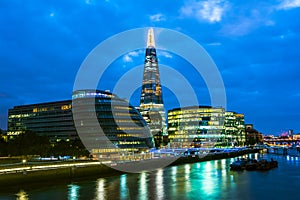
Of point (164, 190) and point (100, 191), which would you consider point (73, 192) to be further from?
point (164, 190)

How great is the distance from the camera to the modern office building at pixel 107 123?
11323 cm

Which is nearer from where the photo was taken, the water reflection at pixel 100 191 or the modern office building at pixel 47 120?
the water reflection at pixel 100 191

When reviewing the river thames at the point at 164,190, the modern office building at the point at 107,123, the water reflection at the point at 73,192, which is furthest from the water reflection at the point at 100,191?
the modern office building at the point at 107,123

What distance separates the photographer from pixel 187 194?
37.4 metres

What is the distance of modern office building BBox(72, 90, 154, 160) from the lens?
113m

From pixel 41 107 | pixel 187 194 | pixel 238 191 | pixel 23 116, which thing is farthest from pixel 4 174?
pixel 23 116

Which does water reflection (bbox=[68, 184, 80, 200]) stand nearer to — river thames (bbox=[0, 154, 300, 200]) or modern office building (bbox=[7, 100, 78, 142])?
river thames (bbox=[0, 154, 300, 200])

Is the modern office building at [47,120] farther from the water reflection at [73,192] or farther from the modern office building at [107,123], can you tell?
the water reflection at [73,192]

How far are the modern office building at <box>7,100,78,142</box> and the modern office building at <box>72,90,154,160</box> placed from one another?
62.2 feet

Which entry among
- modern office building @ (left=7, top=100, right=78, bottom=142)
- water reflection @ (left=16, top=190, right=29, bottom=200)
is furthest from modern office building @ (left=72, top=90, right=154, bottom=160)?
water reflection @ (left=16, top=190, right=29, bottom=200)

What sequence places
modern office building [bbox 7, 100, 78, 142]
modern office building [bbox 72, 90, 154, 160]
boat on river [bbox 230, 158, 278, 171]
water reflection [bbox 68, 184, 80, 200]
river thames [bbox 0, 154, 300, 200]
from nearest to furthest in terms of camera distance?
water reflection [bbox 68, 184, 80, 200] < river thames [bbox 0, 154, 300, 200] < boat on river [bbox 230, 158, 278, 171] < modern office building [bbox 72, 90, 154, 160] < modern office building [bbox 7, 100, 78, 142]

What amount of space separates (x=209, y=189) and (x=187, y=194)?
4832 millimetres

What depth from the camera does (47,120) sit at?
152m

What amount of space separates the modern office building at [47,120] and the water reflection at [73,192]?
300 feet
